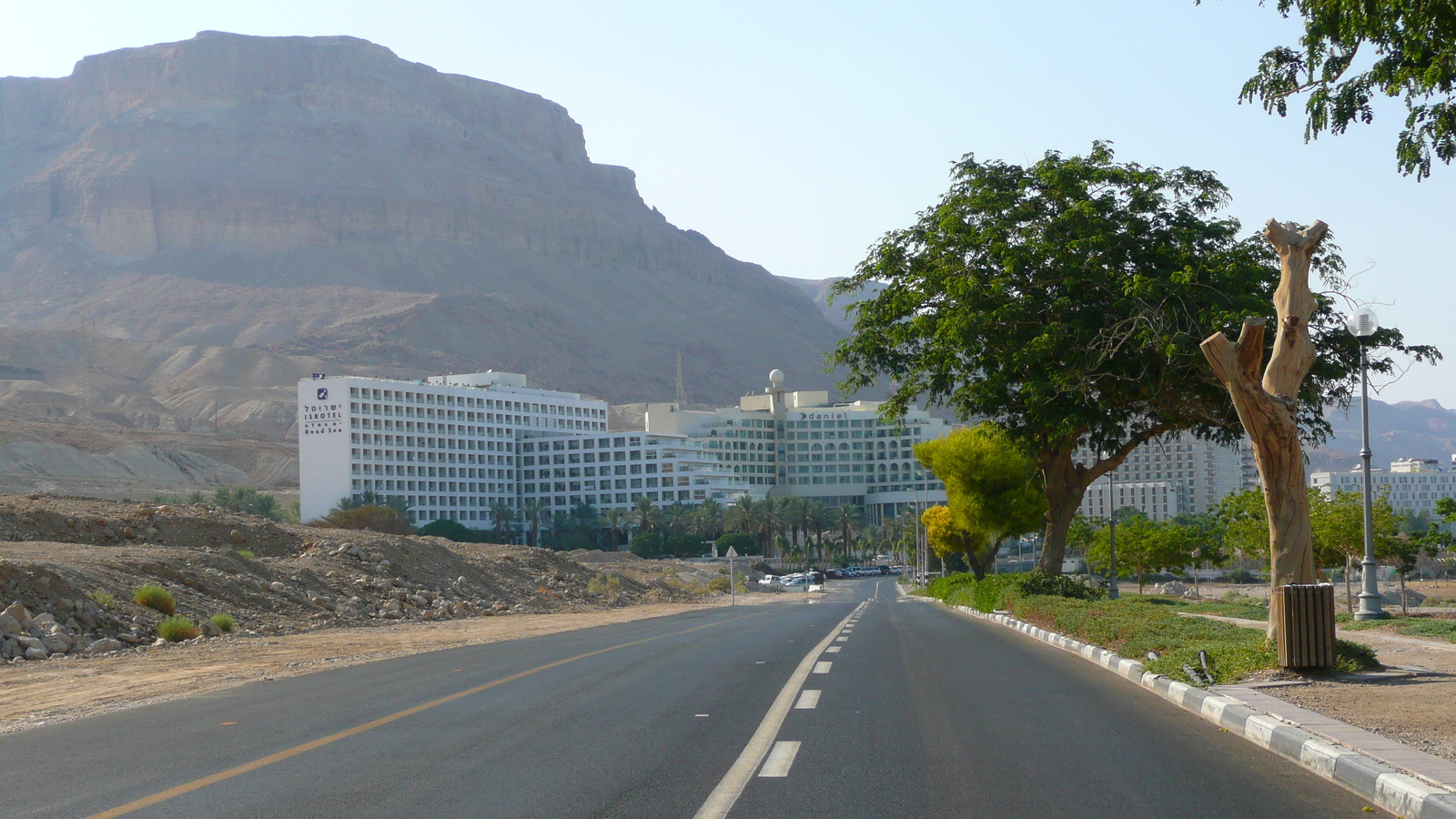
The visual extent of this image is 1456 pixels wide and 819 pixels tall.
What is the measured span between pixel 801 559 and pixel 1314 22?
127m

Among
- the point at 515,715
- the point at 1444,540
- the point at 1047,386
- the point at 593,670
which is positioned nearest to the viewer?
the point at 515,715

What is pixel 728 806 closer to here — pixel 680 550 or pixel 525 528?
pixel 680 550

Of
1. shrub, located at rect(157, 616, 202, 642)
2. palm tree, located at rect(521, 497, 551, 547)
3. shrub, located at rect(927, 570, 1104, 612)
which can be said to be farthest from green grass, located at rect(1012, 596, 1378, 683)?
palm tree, located at rect(521, 497, 551, 547)

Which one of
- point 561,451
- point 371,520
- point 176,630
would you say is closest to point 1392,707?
point 176,630

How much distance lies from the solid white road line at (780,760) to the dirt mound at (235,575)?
16.5 metres

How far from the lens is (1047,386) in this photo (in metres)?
23.2

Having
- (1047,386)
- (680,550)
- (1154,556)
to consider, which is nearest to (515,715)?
(1047,386)

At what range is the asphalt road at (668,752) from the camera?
7312 millimetres

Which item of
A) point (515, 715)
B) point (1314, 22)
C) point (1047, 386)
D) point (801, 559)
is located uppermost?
point (1314, 22)

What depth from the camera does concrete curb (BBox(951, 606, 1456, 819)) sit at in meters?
6.81

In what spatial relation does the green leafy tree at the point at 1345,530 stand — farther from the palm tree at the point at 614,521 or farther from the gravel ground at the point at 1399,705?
the palm tree at the point at 614,521

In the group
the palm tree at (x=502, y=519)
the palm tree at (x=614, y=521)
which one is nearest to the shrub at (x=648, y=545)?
the palm tree at (x=614, y=521)

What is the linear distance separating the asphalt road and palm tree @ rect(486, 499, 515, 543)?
4999 inches

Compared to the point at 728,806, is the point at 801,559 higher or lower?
lower
